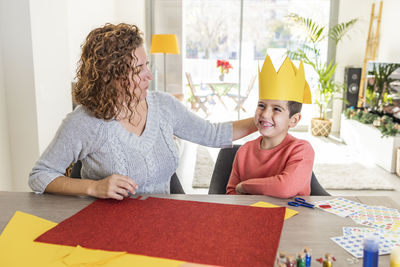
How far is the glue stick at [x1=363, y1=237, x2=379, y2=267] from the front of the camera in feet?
2.58

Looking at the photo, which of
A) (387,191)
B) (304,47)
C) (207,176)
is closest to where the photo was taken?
(387,191)

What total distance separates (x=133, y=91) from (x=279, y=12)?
5.65 metres

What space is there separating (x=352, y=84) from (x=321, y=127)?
823 millimetres

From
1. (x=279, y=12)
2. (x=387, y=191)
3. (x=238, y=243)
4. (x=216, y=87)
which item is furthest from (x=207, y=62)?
(x=238, y=243)

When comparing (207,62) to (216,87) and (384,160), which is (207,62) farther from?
(384,160)

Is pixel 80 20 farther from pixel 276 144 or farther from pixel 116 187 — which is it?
pixel 116 187

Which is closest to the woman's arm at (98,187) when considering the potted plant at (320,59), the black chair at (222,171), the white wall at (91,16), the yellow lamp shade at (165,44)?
the black chair at (222,171)

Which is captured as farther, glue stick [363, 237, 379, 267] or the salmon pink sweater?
the salmon pink sweater

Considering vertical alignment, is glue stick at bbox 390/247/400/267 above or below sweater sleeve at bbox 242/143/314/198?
above

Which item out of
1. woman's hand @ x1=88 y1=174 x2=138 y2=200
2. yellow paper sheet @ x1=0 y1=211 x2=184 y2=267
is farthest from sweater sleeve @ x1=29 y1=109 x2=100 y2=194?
yellow paper sheet @ x1=0 y1=211 x2=184 y2=267

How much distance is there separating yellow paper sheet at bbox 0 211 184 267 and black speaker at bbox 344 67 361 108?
19.3ft

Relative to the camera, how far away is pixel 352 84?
6.28 meters

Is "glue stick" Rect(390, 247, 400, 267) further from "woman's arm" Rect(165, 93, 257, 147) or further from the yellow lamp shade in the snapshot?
the yellow lamp shade

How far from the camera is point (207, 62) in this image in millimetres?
6742
